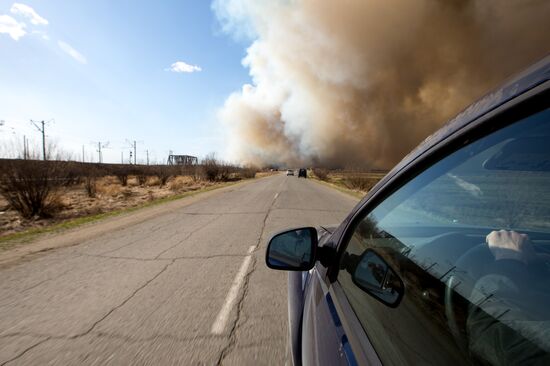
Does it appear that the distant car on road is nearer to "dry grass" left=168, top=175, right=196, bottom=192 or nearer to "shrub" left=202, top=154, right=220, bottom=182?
"dry grass" left=168, top=175, right=196, bottom=192

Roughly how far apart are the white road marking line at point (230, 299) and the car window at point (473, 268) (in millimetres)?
1770

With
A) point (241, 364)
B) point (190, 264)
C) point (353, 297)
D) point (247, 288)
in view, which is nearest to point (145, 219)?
point (190, 264)

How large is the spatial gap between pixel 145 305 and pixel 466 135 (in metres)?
3.31

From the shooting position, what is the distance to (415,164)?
101cm

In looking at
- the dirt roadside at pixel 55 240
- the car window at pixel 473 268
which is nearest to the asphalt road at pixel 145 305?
the dirt roadside at pixel 55 240

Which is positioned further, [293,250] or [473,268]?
[293,250]

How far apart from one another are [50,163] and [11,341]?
14.3 m

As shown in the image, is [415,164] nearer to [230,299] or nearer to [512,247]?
[512,247]

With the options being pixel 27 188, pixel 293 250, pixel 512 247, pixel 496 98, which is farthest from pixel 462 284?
pixel 27 188

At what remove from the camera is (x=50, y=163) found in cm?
1446

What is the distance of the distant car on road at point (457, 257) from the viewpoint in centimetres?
72

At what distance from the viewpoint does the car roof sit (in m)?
0.64

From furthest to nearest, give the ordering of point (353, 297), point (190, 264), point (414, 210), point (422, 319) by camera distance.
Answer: point (190, 264) → point (414, 210) → point (353, 297) → point (422, 319)

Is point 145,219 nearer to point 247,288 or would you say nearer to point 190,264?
point 190,264
